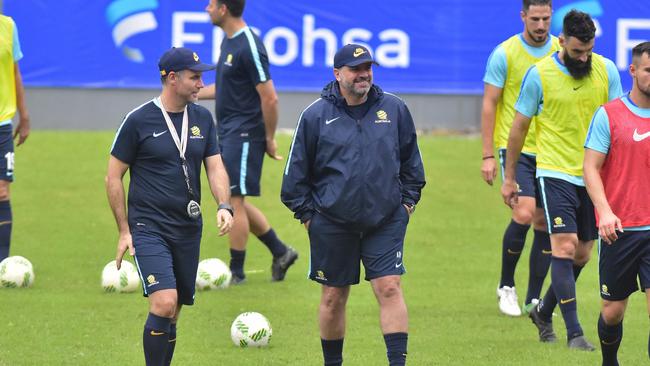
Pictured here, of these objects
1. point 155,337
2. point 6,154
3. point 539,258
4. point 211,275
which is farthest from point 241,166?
point 155,337

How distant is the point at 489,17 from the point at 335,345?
45.4 feet

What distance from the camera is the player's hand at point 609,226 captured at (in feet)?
25.9

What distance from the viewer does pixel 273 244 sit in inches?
509

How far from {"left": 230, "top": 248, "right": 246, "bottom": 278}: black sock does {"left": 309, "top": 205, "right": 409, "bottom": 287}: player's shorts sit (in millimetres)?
4223

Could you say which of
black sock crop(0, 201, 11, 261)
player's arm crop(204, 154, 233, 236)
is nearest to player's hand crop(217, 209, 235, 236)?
player's arm crop(204, 154, 233, 236)

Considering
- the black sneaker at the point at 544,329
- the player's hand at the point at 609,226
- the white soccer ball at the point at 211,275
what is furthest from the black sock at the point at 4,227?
the player's hand at the point at 609,226

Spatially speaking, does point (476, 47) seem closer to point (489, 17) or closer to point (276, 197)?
point (489, 17)

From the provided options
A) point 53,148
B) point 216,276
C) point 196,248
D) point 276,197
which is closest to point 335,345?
point 196,248

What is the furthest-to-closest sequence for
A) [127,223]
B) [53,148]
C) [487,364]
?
[53,148], [487,364], [127,223]

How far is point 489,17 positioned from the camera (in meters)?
21.8

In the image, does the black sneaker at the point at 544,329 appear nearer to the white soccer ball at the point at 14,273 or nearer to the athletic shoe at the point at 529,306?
the athletic shoe at the point at 529,306

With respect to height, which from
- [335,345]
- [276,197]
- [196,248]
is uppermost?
[196,248]

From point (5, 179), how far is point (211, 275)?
2.17 meters

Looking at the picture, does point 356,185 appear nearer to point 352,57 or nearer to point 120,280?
point 352,57
